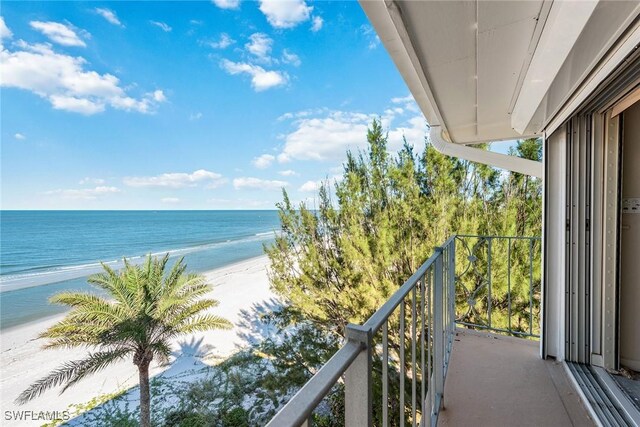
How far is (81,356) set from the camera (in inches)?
333

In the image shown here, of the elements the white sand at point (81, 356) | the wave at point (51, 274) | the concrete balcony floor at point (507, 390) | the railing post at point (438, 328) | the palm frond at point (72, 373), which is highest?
the railing post at point (438, 328)

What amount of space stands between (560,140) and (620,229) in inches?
24.4

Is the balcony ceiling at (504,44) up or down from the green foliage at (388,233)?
up

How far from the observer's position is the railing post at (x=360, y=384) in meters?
0.55

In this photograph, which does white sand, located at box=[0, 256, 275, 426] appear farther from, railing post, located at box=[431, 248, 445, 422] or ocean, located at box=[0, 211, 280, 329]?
railing post, located at box=[431, 248, 445, 422]

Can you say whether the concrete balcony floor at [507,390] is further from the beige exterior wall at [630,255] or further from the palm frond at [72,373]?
the palm frond at [72,373]

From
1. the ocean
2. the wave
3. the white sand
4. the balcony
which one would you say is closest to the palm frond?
the white sand

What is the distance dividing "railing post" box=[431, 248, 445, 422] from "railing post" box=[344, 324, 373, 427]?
34.4 inches

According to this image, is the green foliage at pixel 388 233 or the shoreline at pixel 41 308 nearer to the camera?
the green foliage at pixel 388 233

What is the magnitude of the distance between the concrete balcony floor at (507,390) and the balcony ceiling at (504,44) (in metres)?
1.55

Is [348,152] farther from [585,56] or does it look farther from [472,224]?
[585,56]

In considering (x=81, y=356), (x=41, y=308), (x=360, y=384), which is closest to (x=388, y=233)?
(x=360, y=384)

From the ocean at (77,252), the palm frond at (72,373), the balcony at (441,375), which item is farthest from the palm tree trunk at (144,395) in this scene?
the balcony at (441,375)

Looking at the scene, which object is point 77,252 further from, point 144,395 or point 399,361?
point 399,361
